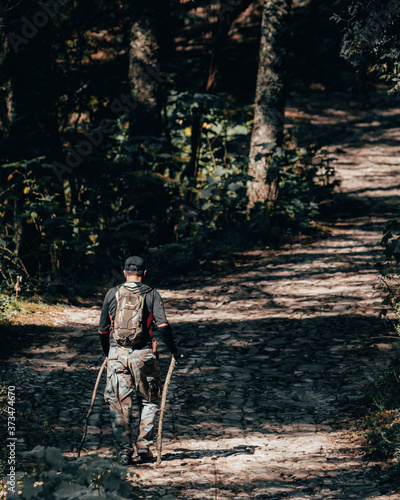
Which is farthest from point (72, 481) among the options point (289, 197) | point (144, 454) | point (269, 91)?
point (269, 91)

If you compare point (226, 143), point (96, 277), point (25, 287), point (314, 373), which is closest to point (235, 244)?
point (226, 143)

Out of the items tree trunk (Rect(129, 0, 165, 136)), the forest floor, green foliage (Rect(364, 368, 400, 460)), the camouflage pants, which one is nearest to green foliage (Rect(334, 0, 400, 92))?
the forest floor

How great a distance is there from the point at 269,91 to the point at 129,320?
931cm

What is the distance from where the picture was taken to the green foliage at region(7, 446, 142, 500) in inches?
142

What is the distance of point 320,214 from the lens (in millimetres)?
15430

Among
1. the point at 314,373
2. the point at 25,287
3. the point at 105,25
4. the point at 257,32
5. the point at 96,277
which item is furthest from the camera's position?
the point at 257,32

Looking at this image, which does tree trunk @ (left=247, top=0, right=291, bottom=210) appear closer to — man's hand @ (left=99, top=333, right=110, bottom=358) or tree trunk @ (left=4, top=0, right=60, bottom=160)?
tree trunk @ (left=4, top=0, right=60, bottom=160)

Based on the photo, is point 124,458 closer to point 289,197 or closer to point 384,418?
point 384,418

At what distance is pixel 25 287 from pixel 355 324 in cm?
549

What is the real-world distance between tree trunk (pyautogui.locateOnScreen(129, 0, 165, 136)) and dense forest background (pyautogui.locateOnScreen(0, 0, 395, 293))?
0.02m

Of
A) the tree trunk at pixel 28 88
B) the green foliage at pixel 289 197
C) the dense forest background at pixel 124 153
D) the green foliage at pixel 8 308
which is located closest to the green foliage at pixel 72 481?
the green foliage at pixel 8 308

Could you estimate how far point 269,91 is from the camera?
13859 millimetres

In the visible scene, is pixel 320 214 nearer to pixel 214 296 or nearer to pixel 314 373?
pixel 214 296

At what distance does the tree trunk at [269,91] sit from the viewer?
13617 mm
